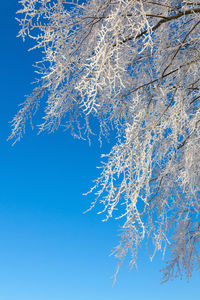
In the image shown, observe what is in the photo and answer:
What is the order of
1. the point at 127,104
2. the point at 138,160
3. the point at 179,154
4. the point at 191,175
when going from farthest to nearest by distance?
the point at 127,104, the point at 179,154, the point at 191,175, the point at 138,160

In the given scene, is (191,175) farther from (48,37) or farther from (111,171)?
(48,37)

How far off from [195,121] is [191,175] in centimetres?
81

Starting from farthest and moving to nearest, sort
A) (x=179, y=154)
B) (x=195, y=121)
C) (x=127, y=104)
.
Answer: (x=127, y=104), (x=179, y=154), (x=195, y=121)

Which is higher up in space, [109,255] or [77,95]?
[77,95]

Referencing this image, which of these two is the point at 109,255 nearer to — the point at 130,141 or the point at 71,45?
the point at 130,141

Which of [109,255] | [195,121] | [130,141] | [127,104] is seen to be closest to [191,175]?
[195,121]

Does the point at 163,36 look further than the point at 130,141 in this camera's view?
Yes

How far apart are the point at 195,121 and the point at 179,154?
1403 mm

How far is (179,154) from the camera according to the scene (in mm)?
5461

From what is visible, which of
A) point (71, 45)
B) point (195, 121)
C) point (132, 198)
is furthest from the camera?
point (71, 45)

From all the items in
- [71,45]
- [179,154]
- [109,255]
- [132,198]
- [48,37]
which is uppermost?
[71,45]

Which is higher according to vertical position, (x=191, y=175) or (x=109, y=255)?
(x=191, y=175)

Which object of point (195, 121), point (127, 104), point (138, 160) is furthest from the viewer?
point (127, 104)

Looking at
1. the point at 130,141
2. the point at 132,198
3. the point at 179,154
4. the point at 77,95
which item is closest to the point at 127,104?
→ the point at 77,95
